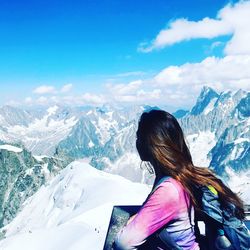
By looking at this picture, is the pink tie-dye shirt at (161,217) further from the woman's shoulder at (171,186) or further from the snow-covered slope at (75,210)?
the snow-covered slope at (75,210)

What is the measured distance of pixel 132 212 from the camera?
495 cm

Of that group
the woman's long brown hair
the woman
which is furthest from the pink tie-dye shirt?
the woman's long brown hair

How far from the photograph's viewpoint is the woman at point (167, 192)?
451 cm

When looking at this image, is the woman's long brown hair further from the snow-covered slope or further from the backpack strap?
the snow-covered slope

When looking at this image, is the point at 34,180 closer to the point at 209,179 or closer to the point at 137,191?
the point at 137,191

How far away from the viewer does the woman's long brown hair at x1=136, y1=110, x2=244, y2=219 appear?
483cm

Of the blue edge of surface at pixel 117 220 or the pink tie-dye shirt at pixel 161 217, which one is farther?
the blue edge of surface at pixel 117 220

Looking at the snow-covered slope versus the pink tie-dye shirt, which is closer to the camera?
the pink tie-dye shirt

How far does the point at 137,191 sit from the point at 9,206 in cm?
13420

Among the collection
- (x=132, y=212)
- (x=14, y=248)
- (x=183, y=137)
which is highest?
(x=183, y=137)

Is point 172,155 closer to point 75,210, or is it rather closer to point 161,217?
point 161,217

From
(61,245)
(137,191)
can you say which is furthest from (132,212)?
(137,191)

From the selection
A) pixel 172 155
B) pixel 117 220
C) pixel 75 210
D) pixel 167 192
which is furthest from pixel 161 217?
pixel 75 210

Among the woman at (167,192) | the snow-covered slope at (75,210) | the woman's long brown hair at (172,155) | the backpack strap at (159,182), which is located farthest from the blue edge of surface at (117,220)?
the snow-covered slope at (75,210)
